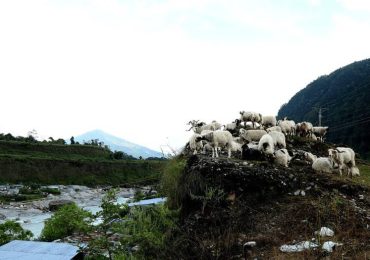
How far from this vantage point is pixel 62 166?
5153 centimetres

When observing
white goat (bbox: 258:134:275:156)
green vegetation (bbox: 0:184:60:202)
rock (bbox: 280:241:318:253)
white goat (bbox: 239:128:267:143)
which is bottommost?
green vegetation (bbox: 0:184:60:202)

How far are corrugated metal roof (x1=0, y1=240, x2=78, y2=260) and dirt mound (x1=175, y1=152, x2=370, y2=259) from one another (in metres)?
2.73

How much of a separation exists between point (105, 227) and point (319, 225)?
3774 mm

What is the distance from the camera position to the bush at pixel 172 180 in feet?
36.1

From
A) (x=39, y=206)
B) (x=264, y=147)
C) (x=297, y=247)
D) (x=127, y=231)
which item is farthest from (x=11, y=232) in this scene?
(x=39, y=206)

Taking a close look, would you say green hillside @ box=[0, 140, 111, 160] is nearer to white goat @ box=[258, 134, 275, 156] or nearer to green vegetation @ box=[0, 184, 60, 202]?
green vegetation @ box=[0, 184, 60, 202]

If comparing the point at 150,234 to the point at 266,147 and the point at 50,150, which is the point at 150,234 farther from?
the point at 50,150

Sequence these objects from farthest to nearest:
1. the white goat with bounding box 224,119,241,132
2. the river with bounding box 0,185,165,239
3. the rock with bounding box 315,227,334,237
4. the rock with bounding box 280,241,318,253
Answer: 1. the river with bounding box 0,185,165,239
2. the white goat with bounding box 224,119,241,132
3. the rock with bounding box 315,227,334,237
4. the rock with bounding box 280,241,318,253

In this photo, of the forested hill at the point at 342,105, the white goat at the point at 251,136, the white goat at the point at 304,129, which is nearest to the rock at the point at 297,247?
the white goat at the point at 251,136

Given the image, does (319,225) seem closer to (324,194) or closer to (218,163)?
(324,194)

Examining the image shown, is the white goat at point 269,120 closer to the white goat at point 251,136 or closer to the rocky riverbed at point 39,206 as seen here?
the white goat at point 251,136

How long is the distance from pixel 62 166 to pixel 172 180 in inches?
1663

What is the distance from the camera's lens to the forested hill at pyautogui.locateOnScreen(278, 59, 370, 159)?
4819 centimetres

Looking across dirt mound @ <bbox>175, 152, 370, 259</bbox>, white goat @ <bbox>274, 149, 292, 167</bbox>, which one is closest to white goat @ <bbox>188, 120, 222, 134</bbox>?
white goat @ <bbox>274, 149, 292, 167</bbox>
